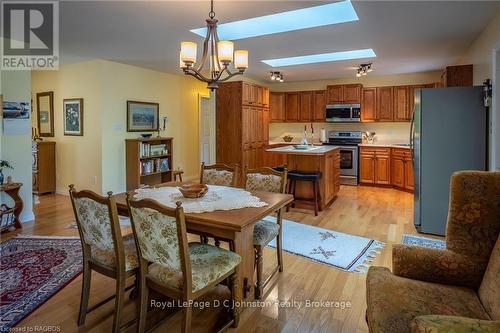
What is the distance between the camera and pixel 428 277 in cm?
175

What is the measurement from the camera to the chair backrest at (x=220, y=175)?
322 centimetres

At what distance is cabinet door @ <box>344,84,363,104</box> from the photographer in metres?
7.16

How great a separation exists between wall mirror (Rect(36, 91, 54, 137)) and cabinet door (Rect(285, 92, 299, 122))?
5192 mm

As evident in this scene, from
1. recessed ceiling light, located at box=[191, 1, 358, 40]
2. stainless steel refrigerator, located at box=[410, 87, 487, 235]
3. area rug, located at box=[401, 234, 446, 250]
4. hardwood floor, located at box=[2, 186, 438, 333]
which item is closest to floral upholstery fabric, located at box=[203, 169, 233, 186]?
hardwood floor, located at box=[2, 186, 438, 333]

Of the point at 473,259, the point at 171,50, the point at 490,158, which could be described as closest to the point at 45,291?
the point at 473,259

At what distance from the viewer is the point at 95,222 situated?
190 centimetres

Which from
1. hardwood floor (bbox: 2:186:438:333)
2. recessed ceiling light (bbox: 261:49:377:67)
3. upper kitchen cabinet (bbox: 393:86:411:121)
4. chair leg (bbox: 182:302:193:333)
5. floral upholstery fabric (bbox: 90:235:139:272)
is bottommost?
hardwood floor (bbox: 2:186:438:333)

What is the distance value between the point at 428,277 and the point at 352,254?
151 cm

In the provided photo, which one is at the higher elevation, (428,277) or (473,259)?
(473,259)

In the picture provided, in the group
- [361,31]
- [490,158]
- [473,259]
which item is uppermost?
[361,31]

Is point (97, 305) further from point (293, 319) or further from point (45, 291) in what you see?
point (293, 319)

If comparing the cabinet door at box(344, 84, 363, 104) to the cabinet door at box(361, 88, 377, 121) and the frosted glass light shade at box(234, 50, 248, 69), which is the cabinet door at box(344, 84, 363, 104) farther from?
the frosted glass light shade at box(234, 50, 248, 69)

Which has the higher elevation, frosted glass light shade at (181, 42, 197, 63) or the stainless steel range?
frosted glass light shade at (181, 42, 197, 63)

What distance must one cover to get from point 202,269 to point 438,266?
52.0 inches
